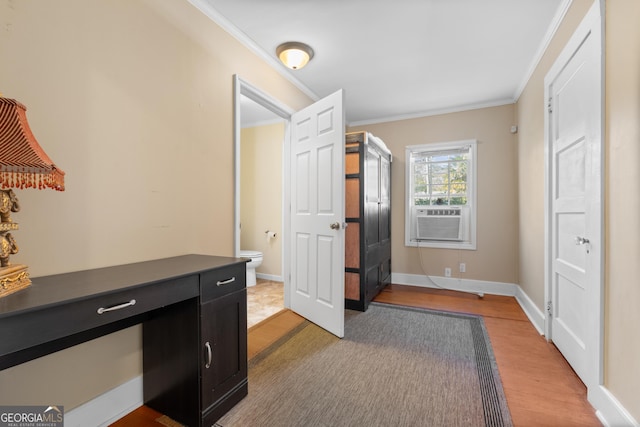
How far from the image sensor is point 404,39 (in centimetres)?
239

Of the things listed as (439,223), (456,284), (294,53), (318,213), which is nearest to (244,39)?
(294,53)

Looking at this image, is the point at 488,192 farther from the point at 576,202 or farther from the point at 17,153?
the point at 17,153

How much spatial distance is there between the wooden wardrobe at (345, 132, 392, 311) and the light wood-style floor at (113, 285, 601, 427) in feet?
1.74

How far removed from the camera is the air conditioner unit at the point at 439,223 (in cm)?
393

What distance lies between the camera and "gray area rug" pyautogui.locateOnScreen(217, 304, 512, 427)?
1510 millimetres

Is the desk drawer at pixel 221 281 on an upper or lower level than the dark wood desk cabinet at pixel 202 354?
upper

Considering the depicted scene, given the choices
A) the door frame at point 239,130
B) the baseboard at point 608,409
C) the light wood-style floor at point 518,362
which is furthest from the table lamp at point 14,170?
the baseboard at point 608,409

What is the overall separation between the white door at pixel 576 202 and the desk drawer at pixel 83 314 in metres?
2.15

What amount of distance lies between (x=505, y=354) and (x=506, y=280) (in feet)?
5.96

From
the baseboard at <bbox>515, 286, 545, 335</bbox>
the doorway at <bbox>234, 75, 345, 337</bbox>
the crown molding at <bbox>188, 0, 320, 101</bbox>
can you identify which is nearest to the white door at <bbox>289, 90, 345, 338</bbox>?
the doorway at <bbox>234, 75, 345, 337</bbox>

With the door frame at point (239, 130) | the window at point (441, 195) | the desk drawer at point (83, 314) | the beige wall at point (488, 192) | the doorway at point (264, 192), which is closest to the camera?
the desk drawer at point (83, 314)

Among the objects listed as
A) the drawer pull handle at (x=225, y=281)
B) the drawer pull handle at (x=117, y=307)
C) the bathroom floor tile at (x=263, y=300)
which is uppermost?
the drawer pull handle at (x=117, y=307)

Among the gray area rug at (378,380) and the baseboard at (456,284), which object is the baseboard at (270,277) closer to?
the baseboard at (456,284)

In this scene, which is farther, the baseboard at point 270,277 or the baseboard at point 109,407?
the baseboard at point 270,277
